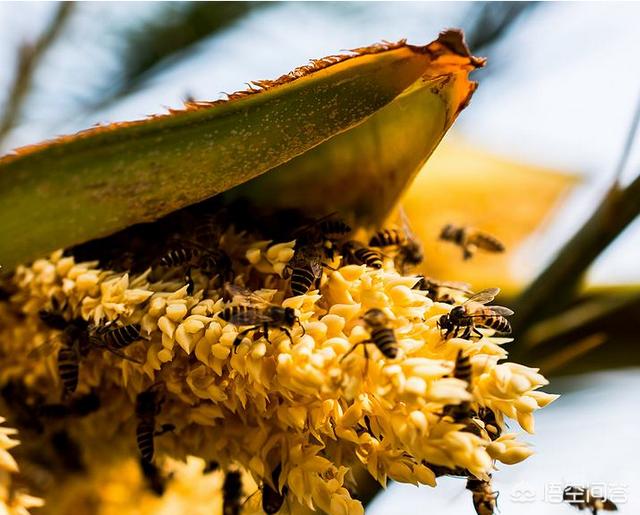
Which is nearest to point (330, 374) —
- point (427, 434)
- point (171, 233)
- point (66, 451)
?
point (427, 434)

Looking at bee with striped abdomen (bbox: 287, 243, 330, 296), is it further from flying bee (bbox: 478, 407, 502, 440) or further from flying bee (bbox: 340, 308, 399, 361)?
flying bee (bbox: 478, 407, 502, 440)

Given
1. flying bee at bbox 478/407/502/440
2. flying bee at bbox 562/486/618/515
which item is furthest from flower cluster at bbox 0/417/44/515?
flying bee at bbox 562/486/618/515

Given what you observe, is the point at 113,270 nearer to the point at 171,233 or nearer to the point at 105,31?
the point at 171,233

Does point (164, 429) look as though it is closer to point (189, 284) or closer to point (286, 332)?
point (189, 284)

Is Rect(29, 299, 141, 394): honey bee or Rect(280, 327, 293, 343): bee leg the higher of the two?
Rect(29, 299, 141, 394): honey bee

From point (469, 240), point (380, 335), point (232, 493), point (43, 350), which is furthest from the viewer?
point (469, 240)

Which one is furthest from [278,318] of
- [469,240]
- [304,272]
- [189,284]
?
[469,240]
